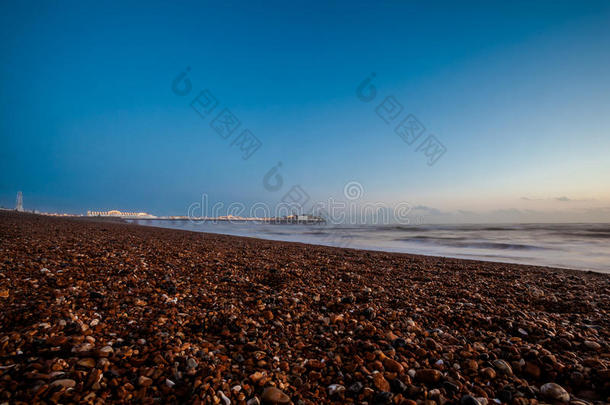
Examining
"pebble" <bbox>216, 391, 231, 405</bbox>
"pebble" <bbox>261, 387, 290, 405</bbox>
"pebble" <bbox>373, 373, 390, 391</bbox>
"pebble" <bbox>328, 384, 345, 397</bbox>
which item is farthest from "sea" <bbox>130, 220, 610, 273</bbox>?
"pebble" <bbox>216, 391, 231, 405</bbox>

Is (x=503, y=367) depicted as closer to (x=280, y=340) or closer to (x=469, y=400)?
(x=469, y=400)

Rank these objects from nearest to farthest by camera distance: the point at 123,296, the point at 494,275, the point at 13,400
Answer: the point at 13,400
the point at 123,296
the point at 494,275

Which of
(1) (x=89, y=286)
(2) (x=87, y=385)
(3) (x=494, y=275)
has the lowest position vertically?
(3) (x=494, y=275)

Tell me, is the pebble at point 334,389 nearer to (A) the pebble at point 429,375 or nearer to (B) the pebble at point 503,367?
(A) the pebble at point 429,375

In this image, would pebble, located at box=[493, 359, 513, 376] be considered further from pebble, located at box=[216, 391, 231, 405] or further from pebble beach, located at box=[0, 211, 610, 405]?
pebble, located at box=[216, 391, 231, 405]

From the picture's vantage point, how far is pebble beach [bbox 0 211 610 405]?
6.77 ft

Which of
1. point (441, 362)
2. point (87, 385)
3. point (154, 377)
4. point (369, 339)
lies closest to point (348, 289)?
point (369, 339)

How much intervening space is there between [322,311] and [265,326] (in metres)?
0.99

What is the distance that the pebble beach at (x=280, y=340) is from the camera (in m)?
2.06

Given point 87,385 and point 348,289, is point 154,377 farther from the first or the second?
point 348,289

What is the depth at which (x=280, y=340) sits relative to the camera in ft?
9.68

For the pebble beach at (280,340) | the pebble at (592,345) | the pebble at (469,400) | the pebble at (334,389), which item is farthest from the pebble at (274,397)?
the pebble at (592,345)

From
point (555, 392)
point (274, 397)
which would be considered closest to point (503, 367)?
point (555, 392)

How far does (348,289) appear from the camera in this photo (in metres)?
5.04
